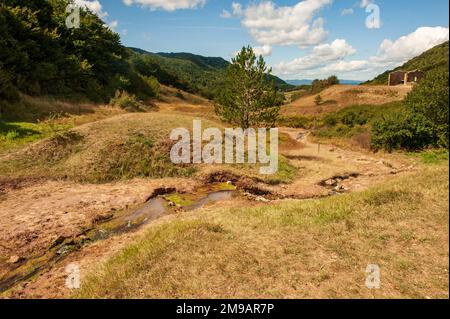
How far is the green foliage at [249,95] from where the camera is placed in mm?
26562

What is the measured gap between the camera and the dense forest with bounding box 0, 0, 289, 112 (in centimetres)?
3303

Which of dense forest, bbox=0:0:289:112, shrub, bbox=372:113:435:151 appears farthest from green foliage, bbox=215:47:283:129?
shrub, bbox=372:113:435:151

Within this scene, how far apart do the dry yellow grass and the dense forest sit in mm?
18175

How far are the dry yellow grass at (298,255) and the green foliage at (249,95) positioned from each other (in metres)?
15.7

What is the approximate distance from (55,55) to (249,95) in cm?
2617

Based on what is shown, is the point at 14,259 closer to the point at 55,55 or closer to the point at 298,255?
the point at 298,255

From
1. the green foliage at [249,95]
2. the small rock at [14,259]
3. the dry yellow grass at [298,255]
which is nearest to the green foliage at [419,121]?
the green foliage at [249,95]

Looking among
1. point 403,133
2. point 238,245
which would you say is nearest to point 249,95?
point 403,133

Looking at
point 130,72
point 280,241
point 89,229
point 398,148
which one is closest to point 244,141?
point 398,148

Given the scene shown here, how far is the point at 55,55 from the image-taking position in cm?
3909

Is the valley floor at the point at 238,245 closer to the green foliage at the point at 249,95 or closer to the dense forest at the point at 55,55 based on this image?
the green foliage at the point at 249,95

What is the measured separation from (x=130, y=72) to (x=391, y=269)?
6242 centimetres

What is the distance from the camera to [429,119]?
2575 centimetres

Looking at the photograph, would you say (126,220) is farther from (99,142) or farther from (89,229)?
(99,142)
